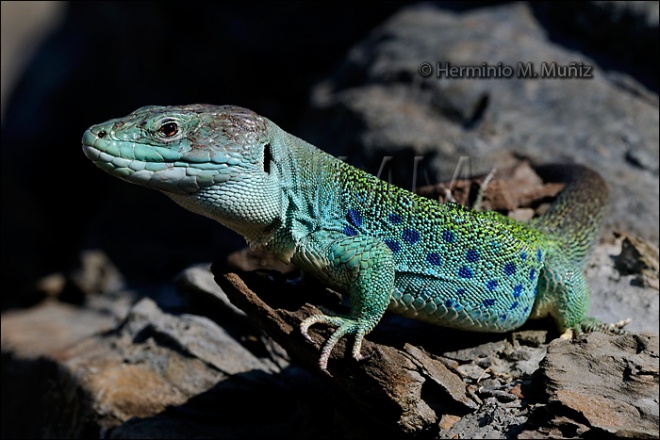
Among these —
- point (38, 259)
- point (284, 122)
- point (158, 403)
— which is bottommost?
point (38, 259)

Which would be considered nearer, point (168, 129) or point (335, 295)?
point (168, 129)

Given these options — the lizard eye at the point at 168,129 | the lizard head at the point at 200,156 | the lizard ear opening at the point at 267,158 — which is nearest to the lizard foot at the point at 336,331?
the lizard head at the point at 200,156

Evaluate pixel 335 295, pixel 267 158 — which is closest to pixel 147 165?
pixel 267 158

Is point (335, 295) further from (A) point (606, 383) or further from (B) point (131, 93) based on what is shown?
(B) point (131, 93)

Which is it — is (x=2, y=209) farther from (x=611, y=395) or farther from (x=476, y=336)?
(x=611, y=395)

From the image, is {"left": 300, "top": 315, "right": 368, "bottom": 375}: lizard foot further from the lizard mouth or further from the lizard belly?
the lizard mouth

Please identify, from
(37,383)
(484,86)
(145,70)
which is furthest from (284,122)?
(37,383)

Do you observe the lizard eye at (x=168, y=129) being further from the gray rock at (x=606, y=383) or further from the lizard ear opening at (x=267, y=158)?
the gray rock at (x=606, y=383)

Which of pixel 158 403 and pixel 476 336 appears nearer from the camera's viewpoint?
pixel 476 336
